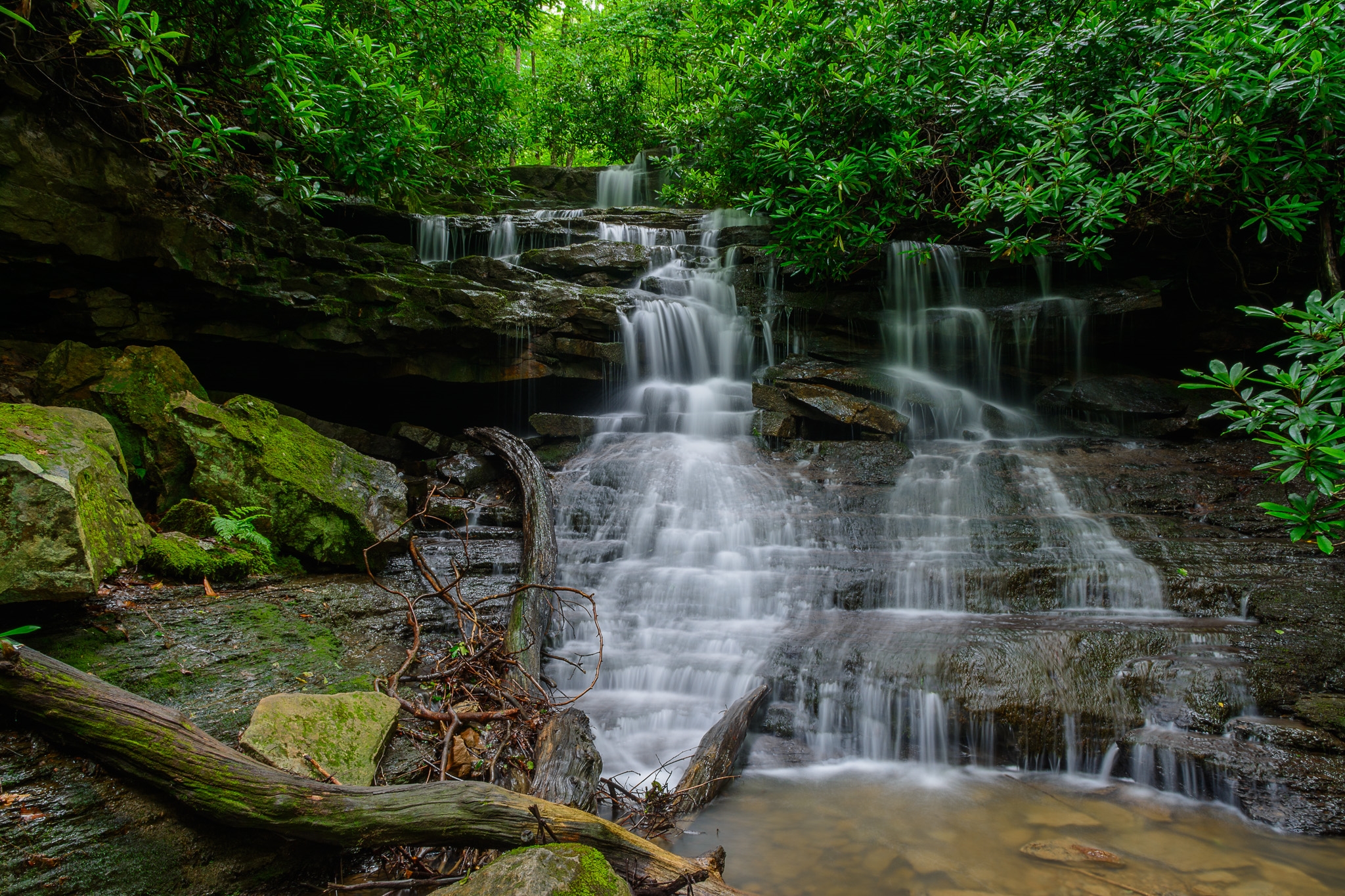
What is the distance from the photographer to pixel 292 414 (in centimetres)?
754

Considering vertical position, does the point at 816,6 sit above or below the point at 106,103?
above

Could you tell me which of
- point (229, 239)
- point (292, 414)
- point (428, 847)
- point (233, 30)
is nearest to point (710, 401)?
point (292, 414)

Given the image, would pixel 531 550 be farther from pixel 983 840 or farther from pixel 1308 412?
pixel 1308 412

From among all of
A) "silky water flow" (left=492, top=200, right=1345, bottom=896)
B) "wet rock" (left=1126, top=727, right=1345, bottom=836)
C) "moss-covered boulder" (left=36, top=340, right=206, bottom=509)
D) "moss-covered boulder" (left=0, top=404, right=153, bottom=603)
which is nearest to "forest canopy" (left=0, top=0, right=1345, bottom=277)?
"moss-covered boulder" (left=36, top=340, right=206, bottom=509)

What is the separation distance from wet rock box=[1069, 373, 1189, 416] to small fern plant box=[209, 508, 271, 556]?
10457 millimetres

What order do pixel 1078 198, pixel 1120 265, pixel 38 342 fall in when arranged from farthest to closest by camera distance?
pixel 1120 265 → pixel 1078 198 → pixel 38 342

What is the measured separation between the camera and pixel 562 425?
8766 mm

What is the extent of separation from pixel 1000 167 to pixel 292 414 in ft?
30.7

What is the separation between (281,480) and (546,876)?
395 cm

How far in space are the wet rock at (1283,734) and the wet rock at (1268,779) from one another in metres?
0.04

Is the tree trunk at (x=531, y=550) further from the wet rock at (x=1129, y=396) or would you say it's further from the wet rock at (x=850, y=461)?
the wet rock at (x=1129, y=396)

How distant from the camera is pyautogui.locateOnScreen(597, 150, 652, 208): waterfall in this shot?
15945 millimetres

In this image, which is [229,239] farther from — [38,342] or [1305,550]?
[1305,550]

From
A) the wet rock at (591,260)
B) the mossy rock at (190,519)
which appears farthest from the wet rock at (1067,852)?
the wet rock at (591,260)
